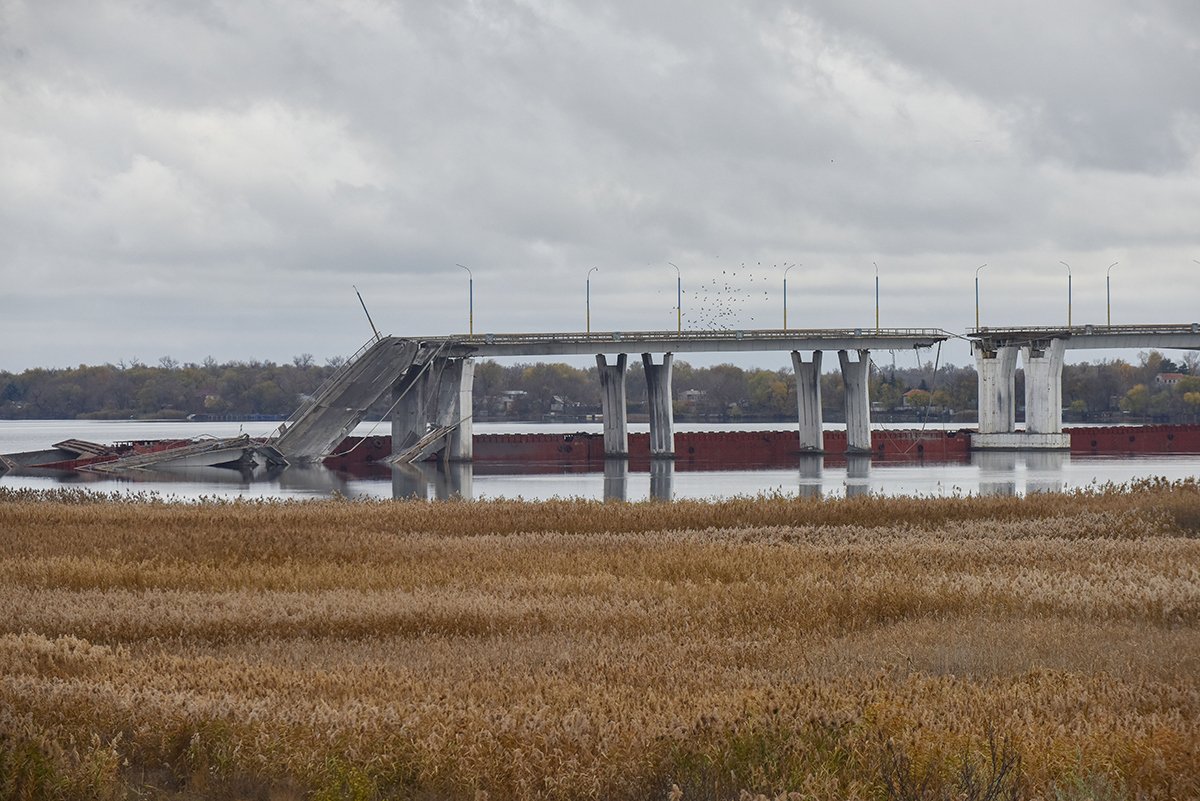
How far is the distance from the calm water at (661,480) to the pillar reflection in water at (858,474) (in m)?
0.05

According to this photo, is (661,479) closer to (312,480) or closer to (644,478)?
(644,478)

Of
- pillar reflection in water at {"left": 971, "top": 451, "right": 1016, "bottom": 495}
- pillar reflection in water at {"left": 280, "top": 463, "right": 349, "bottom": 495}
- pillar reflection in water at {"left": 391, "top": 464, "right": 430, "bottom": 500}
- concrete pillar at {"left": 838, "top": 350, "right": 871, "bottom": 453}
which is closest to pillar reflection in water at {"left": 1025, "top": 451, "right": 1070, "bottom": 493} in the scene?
pillar reflection in water at {"left": 971, "top": 451, "right": 1016, "bottom": 495}

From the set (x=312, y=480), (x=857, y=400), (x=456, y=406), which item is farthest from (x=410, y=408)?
(x=857, y=400)

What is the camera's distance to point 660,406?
9481cm

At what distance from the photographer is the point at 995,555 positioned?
86.4 feet

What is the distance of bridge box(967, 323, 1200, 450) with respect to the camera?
94.9m

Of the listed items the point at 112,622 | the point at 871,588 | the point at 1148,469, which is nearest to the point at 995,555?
the point at 871,588

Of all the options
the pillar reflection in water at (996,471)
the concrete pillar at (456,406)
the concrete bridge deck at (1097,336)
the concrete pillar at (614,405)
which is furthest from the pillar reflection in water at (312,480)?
the concrete bridge deck at (1097,336)

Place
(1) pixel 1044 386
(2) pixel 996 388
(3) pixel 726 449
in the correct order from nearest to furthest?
(1) pixel 1044 386 < (2) pixel 996 388 < (3) pixel 726 449

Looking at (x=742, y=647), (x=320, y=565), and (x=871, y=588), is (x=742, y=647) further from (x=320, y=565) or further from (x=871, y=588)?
(x=320, y=565)

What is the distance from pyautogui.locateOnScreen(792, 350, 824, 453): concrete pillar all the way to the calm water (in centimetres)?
556

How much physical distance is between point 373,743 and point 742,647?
614cm

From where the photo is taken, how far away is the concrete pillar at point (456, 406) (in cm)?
8931

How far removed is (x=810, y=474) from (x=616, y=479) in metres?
10.4
